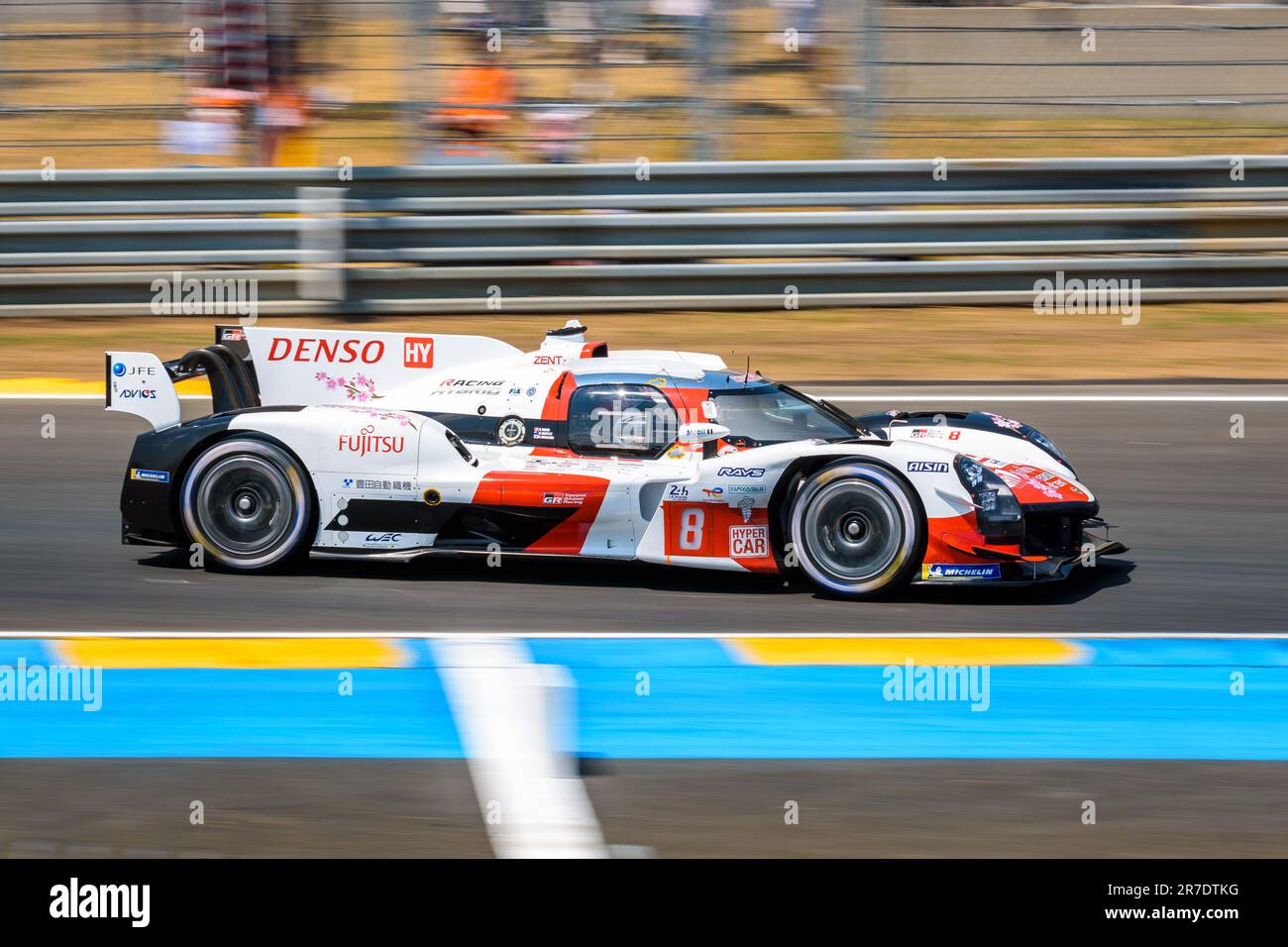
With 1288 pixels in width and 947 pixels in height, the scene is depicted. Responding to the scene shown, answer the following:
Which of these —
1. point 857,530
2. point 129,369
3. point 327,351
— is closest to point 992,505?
point 857,530

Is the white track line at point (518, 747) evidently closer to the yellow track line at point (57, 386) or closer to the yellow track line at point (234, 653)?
the yellow track line at point (234, 653)

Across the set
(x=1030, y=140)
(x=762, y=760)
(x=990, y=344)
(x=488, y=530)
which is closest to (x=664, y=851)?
(x=762, y=760)

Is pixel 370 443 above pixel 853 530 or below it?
above

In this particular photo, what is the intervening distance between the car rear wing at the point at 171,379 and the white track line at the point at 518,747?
7.52ft

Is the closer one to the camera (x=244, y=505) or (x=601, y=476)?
(x=601, y=476)

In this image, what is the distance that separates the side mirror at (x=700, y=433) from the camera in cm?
702

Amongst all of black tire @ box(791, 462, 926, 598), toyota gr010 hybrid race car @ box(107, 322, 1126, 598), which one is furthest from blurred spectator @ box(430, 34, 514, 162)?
black tire @ box(791, 462, 926, 598)

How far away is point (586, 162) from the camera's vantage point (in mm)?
12414

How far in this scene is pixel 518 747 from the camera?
5055 millimetres

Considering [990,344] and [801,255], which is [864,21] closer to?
A: [801,255]

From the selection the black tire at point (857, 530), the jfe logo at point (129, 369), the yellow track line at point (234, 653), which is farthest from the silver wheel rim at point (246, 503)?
the black tire at point (857, 530)

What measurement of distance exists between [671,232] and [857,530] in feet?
18.3

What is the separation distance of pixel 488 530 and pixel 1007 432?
2510mm

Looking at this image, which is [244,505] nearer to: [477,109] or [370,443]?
[370,443]
